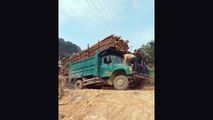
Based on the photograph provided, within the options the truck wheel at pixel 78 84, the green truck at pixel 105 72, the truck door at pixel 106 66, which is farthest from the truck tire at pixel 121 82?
the truck wheel at pixel 78 84

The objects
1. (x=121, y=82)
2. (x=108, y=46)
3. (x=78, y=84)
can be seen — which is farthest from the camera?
(x=78, y=84)

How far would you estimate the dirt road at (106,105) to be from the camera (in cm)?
365

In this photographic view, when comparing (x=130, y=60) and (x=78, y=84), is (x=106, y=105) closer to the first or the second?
(x=130, y=60)

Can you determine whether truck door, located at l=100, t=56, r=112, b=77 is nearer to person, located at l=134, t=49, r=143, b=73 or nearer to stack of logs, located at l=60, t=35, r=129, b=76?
stack of logs, located at l=60, t=35, r=129, b=76

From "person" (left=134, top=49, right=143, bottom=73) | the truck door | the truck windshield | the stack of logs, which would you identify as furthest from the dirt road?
the stack of logs

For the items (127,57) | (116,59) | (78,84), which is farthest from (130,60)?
(78,84)

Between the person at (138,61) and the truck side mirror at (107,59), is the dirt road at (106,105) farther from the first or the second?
the truck side mirror at (107,59)

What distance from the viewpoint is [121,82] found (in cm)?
521

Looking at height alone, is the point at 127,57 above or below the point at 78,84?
above

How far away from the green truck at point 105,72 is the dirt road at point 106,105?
0.46 meters

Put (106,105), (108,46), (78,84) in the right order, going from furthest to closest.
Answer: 1. (78,84)
2. (108,46)
3. (106,105)

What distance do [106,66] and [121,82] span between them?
411mm
